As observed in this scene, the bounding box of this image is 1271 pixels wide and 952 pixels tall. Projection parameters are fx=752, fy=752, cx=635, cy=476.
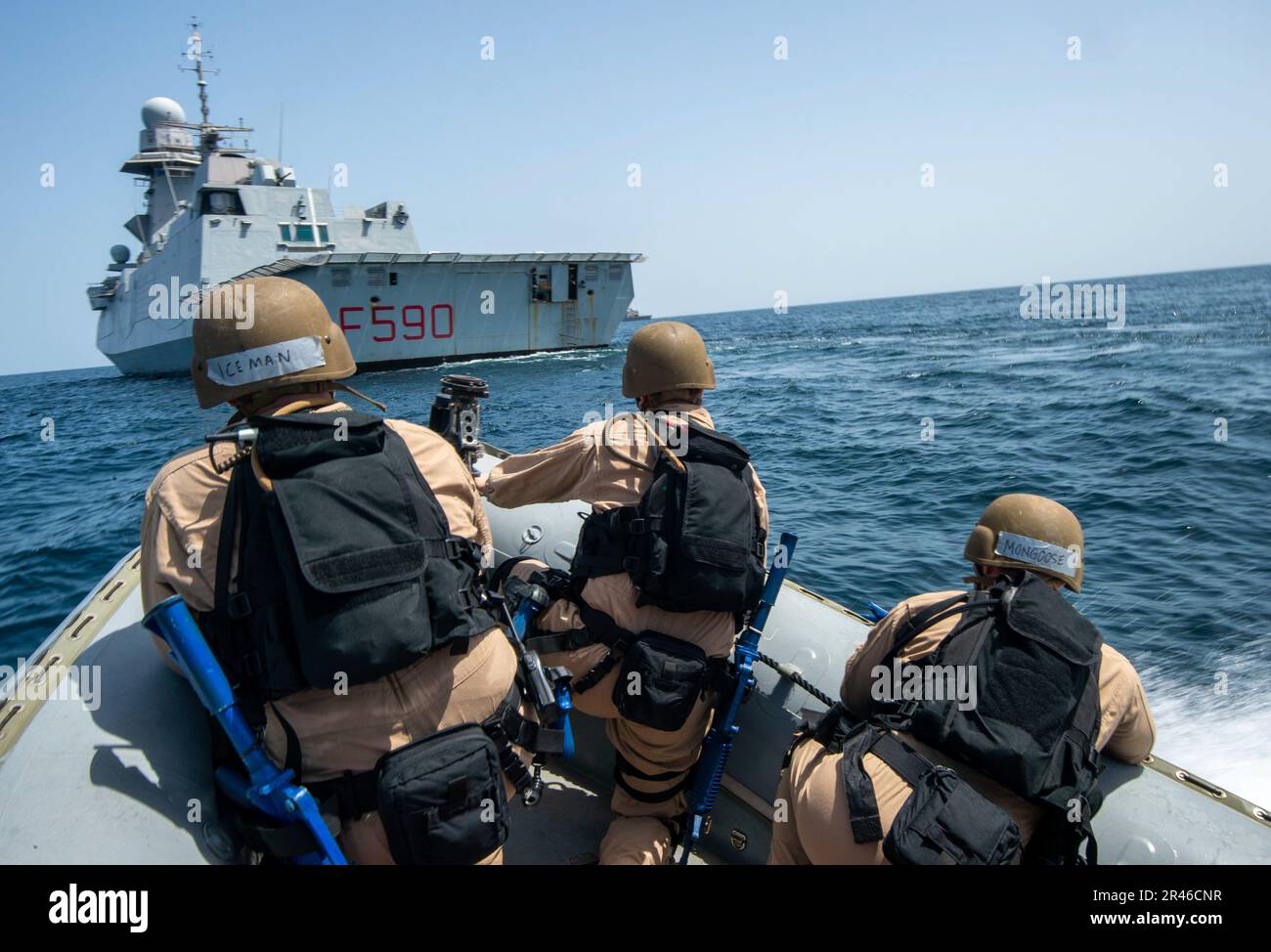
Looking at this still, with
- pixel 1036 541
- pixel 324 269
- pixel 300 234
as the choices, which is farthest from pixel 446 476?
pixel 300 234

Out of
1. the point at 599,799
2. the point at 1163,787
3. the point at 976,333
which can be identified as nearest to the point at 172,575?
the point at 599,799

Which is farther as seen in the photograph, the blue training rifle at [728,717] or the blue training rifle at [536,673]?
the blue training rifle at [728,717]

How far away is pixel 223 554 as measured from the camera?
72.7 inches

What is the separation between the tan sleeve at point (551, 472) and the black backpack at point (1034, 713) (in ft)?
4.86

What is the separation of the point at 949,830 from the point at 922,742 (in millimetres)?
272

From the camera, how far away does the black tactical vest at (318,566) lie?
5.85 feet

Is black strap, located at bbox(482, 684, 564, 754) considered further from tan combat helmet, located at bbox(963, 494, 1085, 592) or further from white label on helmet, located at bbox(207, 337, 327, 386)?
tan combat helmet, located at bbox(963, 494, 1085, 592)

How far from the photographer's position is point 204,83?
32.5 m

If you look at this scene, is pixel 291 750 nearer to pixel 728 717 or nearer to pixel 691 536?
pixel 691 536

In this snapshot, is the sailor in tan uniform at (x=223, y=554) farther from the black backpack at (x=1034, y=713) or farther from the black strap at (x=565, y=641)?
the black backpack at (x=1034, y=713)
